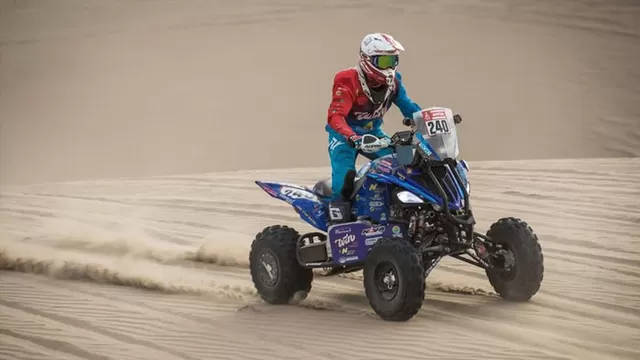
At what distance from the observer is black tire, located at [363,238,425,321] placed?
7.60 meters

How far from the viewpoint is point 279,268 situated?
8844 millimetres

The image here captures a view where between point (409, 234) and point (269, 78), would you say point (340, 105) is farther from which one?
point (269, 78)

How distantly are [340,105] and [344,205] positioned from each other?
32.3 inches

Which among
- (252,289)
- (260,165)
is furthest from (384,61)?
(260,165)

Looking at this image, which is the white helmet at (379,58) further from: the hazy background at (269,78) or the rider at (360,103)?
the hazy background at (269,78)

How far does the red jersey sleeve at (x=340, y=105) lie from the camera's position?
27.7ft

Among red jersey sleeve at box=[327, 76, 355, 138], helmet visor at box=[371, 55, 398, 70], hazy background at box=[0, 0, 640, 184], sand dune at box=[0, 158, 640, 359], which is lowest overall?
sand dune at box=[0, 158, 640, 359]

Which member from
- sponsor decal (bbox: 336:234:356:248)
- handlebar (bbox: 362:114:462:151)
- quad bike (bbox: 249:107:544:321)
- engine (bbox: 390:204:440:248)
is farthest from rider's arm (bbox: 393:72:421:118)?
sponsor decal (bbox: 336:234:356:248)

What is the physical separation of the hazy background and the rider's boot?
9596 mm

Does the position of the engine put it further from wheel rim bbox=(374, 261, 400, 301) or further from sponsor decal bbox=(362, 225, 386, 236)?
wheel rim bbox=(374, 261, 400, 301)

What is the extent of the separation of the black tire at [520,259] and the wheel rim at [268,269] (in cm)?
181

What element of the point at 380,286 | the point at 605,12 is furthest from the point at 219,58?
the point at 380,286

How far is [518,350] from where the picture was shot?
7227 mm

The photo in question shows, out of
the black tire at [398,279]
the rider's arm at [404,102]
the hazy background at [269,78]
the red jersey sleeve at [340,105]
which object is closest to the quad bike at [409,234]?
the black tire at [398,279]
